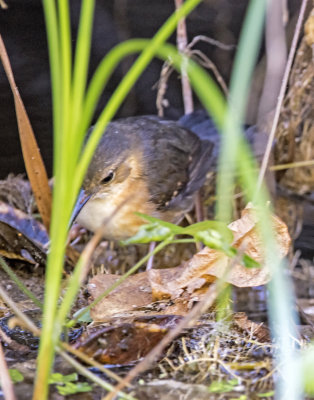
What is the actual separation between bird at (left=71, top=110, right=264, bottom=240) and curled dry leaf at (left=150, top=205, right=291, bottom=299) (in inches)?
55.6

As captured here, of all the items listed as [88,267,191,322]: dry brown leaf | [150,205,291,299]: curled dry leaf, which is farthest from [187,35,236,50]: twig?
[150,205,291,299]: curled dry leaf

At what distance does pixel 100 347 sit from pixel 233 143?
3.04ft

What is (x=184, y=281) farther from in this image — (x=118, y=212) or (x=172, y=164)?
(x=172, y=164)

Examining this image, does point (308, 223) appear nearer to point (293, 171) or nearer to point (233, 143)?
point (293, 171)

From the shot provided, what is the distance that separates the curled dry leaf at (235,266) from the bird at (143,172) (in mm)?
1411

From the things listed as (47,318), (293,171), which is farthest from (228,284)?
(293,171)

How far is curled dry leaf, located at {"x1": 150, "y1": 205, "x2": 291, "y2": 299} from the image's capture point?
2365mm

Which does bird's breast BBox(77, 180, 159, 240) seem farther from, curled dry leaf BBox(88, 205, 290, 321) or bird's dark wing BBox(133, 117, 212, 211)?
curled dry leaf BBox(88, 205, 290, 321)

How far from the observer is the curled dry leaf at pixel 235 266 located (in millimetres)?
2365

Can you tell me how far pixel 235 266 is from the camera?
240cm

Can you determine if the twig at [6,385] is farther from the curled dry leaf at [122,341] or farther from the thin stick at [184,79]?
the thin stick at [184,79]

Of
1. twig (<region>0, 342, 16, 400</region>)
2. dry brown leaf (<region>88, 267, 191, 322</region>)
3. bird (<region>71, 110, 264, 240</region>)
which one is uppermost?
bird (<region>71, 110, 264, 240</region>)

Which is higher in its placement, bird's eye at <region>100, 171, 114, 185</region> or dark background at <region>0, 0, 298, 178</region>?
dark background at <region>0, 0, 298, 178</region>

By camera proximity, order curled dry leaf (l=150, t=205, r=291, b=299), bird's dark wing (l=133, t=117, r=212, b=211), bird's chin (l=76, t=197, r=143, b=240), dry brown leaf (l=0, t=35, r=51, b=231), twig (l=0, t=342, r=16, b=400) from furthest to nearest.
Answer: bird's dark wing (l=133, t=117, r=212, b=211) → bird's chin (l=76, t=197, r=143, b=240) → dry brown leaf (l=0, t=35, r=51, b=231) → curled dry leaf (l=150, t=205, r=291, b=299) → twig (l=0, t=342, r=16, b=400)
